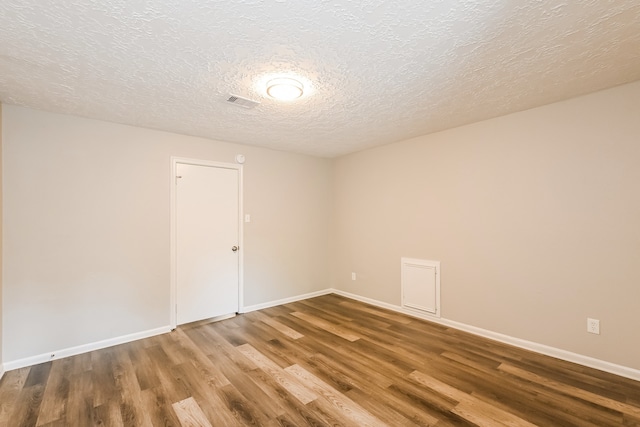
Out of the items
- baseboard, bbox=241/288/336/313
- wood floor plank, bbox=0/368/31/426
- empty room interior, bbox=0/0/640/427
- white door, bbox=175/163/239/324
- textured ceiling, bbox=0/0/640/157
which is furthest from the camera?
baseboard, bbox=241/288/336/313

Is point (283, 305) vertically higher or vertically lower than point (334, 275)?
lower

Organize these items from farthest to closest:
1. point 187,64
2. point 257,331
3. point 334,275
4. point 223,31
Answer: point 334,275 → point 257,331 → point 187,64 → point 223,31

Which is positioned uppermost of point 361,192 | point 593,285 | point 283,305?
point 361,192

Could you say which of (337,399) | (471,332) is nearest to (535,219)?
(471,332)

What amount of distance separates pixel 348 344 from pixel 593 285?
7.69 ft

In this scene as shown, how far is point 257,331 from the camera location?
11.3 feet

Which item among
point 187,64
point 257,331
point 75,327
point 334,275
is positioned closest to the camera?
point 187,64

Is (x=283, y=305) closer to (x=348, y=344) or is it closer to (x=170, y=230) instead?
(x=348, y=344)

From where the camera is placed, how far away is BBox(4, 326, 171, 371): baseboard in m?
2.64

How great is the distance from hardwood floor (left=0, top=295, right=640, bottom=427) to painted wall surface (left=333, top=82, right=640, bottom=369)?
18.0 inches

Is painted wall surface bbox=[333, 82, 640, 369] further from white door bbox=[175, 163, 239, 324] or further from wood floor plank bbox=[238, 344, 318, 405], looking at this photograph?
white door bbox=[175, 163, 239, 324]

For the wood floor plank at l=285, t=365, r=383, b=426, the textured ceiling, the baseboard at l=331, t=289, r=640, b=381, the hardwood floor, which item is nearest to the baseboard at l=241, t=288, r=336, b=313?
the hardwood floor

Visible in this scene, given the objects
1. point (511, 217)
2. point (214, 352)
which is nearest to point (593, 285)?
point (511, 217)

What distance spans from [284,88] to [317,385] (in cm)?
243
